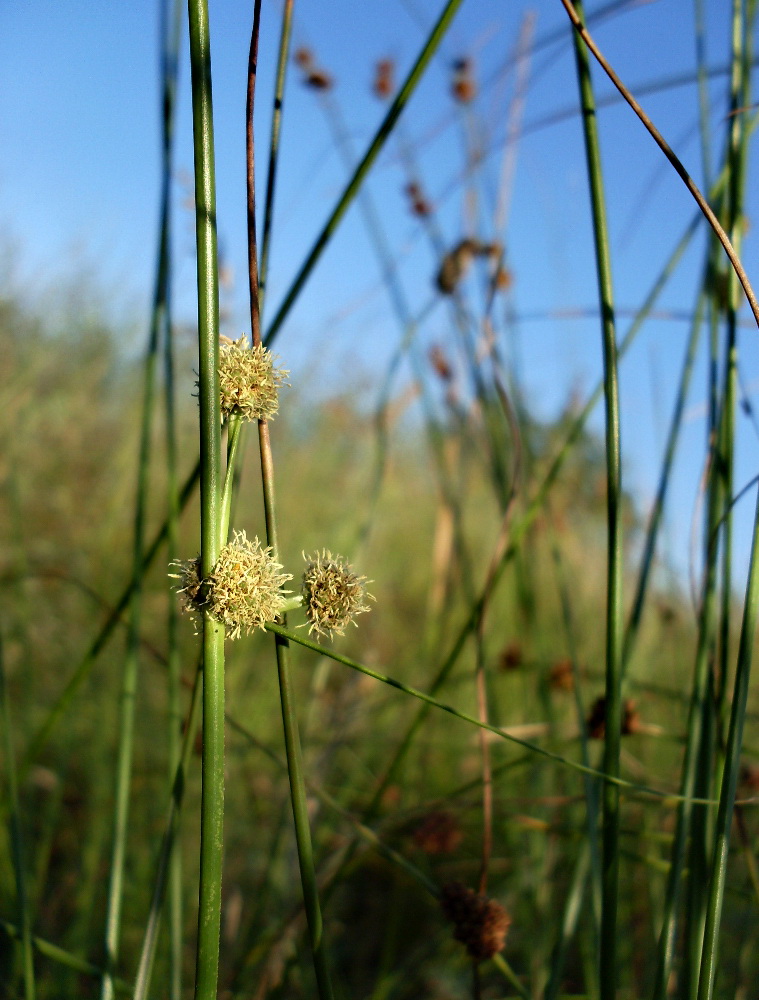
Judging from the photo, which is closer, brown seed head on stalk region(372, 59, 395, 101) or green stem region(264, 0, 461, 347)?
green stem region(264, 0, 461, 347)

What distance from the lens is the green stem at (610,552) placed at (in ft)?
1.16

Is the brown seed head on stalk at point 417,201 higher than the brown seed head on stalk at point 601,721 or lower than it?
higher

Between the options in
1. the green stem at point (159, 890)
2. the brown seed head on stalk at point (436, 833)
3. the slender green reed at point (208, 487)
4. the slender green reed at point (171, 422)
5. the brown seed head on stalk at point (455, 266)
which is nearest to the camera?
the slender green reed at point (208, 487)

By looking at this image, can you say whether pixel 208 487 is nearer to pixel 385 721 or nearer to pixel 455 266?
pixel 455 266

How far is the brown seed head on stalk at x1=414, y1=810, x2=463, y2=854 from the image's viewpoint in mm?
681

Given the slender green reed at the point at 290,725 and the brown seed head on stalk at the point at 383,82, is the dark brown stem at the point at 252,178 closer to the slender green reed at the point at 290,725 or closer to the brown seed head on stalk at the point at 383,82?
the slender green reed at the point at 290,725

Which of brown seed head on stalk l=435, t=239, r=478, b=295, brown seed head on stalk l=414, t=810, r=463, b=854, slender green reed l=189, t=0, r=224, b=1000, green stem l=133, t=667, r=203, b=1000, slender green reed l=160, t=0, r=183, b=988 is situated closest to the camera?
slender green reed l=189, t=0, r=224, b=1000

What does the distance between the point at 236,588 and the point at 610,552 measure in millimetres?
197

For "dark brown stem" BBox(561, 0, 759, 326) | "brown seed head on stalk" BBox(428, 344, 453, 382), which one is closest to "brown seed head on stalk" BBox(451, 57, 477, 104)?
"brown seed head on stalk" BBox(428, 344, 453, 382)

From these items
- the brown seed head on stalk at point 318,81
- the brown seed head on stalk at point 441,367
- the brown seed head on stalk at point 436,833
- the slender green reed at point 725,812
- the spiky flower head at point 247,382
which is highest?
the brown seed head on stalk at point 318,81

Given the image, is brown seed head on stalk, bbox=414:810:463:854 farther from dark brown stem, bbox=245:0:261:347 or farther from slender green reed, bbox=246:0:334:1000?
dark brown stem, bbox=245:0:261:347

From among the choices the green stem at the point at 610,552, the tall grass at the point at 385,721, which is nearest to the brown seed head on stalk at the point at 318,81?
the tall grass at the point at 385,721

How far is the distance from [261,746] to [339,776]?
991mm

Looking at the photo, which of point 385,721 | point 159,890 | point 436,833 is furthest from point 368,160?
point 385,721
